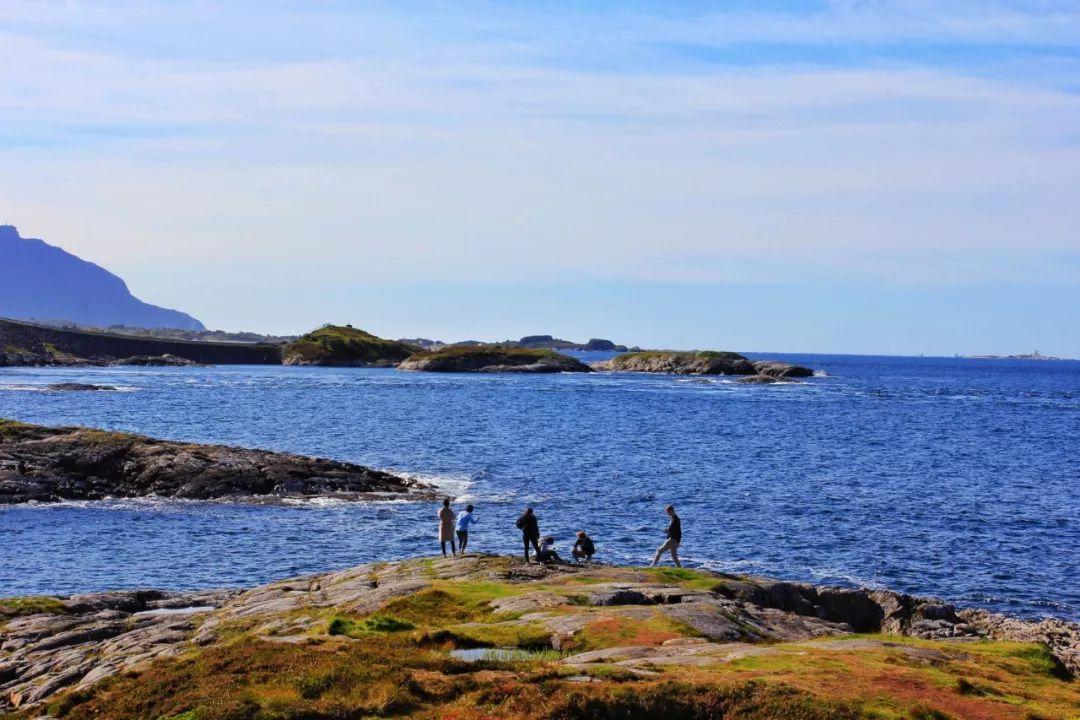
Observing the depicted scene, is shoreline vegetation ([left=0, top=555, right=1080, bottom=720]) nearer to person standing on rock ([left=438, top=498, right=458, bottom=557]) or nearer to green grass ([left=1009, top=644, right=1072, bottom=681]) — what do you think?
green grass ([left=1009, top=644, right=1072, bottom=681])

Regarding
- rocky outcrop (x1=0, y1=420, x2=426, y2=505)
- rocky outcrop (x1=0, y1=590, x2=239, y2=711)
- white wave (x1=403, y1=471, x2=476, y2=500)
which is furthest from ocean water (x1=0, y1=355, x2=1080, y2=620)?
rocky outcrop (x1=0, y1=590, x2=239, y2=711)

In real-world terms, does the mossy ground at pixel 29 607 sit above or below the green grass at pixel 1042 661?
below

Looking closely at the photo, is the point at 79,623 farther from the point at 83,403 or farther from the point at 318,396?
the point at 318,396

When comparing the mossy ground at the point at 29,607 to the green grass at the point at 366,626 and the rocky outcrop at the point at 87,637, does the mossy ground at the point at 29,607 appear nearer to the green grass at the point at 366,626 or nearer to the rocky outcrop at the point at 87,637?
the rocky outcrop at the point at 87,637


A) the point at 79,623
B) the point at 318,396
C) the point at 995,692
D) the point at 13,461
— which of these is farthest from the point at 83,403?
the point at 995,692

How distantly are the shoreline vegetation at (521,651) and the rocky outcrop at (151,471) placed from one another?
90.8 ft

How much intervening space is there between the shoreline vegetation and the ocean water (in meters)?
8.96

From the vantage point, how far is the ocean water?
1811 inches

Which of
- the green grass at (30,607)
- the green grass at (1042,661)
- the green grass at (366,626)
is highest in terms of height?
the green grass at (366,626)

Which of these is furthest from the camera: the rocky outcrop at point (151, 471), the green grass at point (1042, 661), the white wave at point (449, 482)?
the white wave at point (449, 482)

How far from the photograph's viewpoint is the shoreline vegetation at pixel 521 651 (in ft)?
65.2

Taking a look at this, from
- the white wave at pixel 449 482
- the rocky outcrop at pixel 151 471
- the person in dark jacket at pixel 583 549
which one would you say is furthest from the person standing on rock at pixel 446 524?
the rocky outcrop at pixel 151 471

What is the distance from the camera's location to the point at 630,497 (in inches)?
2566

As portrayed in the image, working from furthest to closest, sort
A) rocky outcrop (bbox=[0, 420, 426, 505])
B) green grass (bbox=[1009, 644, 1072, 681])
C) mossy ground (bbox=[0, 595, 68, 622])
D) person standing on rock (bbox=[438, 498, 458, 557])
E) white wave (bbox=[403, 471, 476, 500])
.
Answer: white wave (bbox=[403, 471, 476, 500]), rocky outcrop (bbox=[0, 420, 426, 505]), person standing on rock (bbox=[438, 498, 458, 557]), mossy ground (bbox=[0, 595, 68, 622]), green grass (bbox=[1009, 644, 1072, 681])
